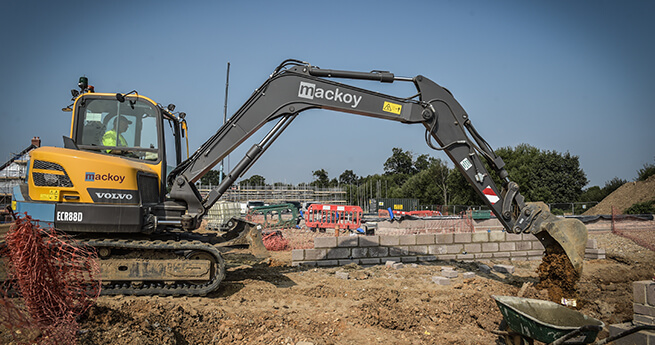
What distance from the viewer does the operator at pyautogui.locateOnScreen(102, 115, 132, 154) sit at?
22.1 feet

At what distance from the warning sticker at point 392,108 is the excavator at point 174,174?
19 millimetres

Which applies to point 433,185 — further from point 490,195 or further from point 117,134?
point 117,134

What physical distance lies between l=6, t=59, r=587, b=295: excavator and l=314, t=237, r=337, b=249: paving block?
6.97 ft

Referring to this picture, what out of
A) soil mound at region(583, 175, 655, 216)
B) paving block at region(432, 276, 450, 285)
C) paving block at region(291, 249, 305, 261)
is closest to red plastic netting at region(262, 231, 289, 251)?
paving block at region(291, 249, 305, 261)

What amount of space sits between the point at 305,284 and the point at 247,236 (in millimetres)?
1584

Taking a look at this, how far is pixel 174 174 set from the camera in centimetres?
728

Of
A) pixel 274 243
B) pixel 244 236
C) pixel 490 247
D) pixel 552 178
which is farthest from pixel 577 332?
pixel 552 178

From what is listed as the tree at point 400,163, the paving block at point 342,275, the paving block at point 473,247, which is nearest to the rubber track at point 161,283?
the paving block at point 342,275

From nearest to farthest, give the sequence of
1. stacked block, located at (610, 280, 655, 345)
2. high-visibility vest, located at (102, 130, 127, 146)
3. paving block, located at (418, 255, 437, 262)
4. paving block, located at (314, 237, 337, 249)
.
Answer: stacked block, located at (610, 280, 655, 345) → high-visibility vest, located at (102, 130, 127, 146) → paving block, located at (314, 237, 337, 249) → paving block, located at (418, 255, 437, 262)

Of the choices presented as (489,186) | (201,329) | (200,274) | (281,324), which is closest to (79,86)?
(200,274)

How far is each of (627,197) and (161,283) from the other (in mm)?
35927

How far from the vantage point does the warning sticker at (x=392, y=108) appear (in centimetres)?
739

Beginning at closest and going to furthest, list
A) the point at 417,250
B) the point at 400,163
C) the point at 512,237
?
the point at 417,250, the point at 512,237, the point at 400,163

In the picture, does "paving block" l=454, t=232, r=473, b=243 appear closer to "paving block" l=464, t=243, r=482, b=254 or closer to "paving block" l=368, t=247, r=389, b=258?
"paving block" l=464, t=243, r=482, b=254
